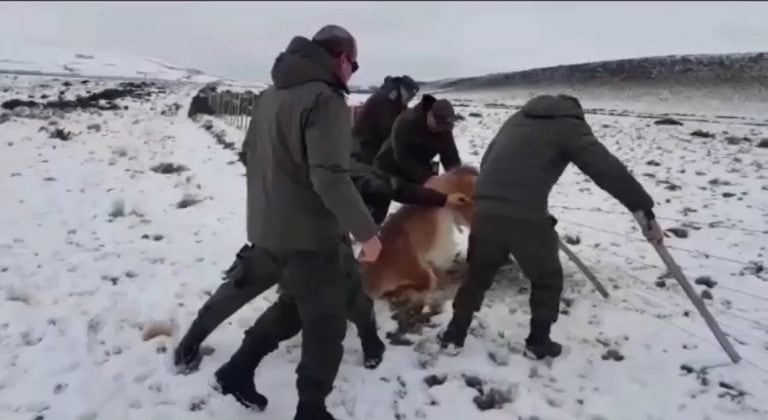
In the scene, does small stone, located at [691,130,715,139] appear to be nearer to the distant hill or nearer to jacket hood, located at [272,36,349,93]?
the distant hill

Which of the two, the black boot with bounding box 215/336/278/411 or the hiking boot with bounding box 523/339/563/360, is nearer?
the black boot with bounding box 215/336/278/411

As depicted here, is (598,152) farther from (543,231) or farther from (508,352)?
(508,352)

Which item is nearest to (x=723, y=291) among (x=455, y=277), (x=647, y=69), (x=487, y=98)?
(x=455, y=277)

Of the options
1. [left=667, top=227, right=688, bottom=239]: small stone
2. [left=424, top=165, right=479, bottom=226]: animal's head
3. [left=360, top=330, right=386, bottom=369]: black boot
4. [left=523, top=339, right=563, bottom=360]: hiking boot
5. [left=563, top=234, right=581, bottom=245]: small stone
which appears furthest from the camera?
[left=667, top=227, right=688, bottom=239]: small stone

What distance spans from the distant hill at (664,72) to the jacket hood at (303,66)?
815 inches

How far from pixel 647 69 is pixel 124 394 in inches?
1004

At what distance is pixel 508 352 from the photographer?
439 centimetres

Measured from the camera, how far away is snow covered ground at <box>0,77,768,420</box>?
3.81 meters

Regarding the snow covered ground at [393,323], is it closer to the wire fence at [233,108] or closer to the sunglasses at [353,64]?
the sunglasses at [353,64]

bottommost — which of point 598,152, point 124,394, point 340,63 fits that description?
point 124,394

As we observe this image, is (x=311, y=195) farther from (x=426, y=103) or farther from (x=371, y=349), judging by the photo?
(x=426, y=103)

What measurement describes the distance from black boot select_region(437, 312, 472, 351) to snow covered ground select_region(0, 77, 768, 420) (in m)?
0.09

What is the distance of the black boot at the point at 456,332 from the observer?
439cm

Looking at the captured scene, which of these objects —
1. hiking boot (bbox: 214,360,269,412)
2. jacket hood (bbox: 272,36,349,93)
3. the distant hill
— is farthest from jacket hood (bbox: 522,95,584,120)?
the distant hill
